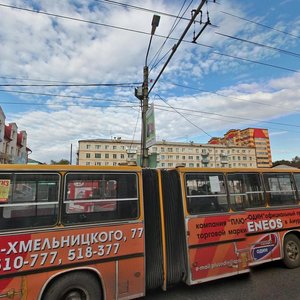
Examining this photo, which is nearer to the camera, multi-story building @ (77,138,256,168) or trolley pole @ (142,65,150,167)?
trolley pole @ (142,65,150,167)

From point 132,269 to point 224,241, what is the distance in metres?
2.17

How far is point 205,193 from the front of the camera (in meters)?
5.53

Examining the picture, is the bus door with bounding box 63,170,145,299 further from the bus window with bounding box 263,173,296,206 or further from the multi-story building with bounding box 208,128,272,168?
the multi-story building with bounding box 208,128,272,168

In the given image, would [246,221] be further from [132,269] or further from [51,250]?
[51,250]

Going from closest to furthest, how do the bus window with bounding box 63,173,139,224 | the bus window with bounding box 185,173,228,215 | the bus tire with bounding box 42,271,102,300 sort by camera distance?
the bus tire with bounding box 42,271,102,300 → the bus window with bounding box 63,173,139,224 → the bus window with bounding box 185,173,228,215

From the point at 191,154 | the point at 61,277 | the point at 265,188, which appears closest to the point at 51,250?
the point at 61,277

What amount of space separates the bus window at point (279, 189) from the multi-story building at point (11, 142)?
3466 cm

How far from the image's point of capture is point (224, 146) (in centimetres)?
10625

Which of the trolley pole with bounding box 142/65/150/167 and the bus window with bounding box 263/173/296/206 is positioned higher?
the trolley pole with bounding box 142/65/150/167

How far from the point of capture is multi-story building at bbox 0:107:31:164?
35812 millimetres

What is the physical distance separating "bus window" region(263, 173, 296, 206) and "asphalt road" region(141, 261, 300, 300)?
5.68 ft

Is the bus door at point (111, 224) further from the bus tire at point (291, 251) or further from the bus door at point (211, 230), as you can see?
the bus tire at point (291, 251)

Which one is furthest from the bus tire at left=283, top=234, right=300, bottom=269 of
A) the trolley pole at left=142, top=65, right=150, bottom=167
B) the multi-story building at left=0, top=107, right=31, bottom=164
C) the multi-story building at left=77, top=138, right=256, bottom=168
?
the multi-story building at left=77, top=138, right=256, bottom=168

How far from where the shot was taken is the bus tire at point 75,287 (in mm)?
3949
